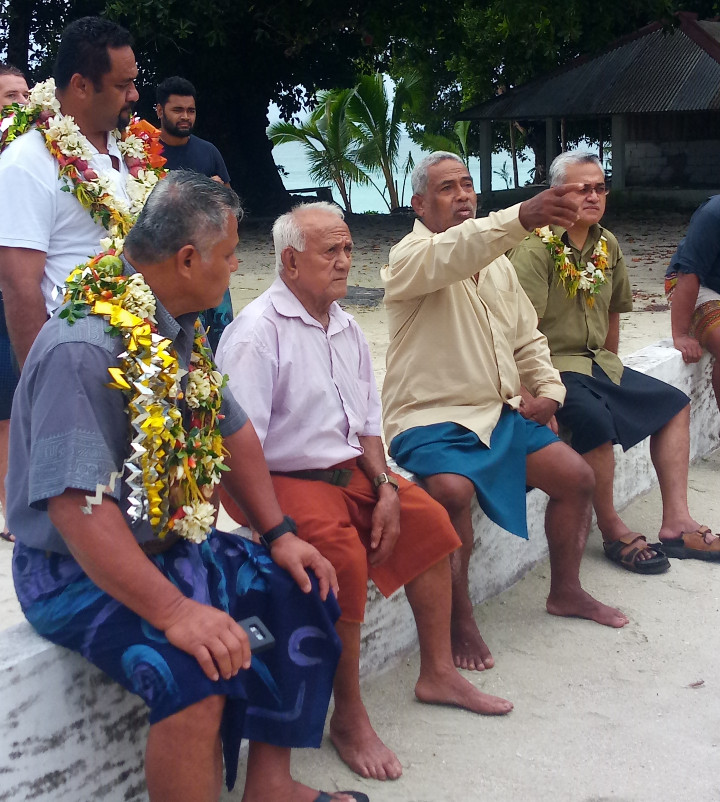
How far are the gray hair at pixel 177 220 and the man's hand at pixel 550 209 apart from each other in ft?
4.24

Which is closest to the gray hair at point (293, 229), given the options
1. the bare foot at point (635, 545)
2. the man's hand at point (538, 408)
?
the man's hand at point (538, 408)

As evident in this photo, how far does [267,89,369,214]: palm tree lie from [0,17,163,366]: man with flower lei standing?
19732mm

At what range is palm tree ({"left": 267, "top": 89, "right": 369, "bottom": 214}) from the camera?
77.4 ft

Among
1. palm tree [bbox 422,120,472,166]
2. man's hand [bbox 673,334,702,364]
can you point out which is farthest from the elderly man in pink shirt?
palm tree [bbox 422,120,472,166]

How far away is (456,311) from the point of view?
12.9 feet

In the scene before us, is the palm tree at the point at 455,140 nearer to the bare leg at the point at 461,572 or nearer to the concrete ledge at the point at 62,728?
the bare leg at the point at 461,572

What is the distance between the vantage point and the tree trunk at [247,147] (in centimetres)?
1930

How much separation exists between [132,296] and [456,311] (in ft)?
5.57

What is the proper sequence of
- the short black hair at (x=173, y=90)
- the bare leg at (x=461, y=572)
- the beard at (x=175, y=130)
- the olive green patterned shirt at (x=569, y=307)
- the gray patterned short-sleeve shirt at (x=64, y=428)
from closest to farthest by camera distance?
the gray patterned short-sleeve shirt at (x=64, y=428)
the bare leg at (x=461, y=572)
the olive green patterned shirt at (x=569, y=307)
the beard at (x=175, y=130)
the short black hair at (x=173, y=90)

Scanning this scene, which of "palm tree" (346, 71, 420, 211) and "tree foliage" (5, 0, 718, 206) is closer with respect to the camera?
"tree foliage" (5, 0, 718, 206)

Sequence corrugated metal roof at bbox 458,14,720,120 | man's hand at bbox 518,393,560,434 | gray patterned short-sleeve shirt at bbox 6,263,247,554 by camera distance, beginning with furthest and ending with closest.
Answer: corrugated metal roof at bbox 458,14,720,120, man's hand at bbox 518,393,560,434, gray patterned short-sleeve shirt at bbox 6,263,247,554

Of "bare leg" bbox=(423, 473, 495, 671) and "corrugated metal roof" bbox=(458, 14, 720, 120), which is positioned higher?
"corrugated metal roof" bbox=(458, 14, 720, 120)

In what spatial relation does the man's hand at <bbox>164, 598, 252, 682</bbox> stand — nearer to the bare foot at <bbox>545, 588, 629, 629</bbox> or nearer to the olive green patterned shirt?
the bare foot at <bbox>545, 588, 629, 629</bbox>

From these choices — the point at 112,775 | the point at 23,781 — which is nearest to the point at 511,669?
the point at 112,775
